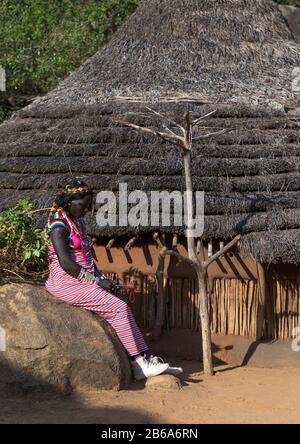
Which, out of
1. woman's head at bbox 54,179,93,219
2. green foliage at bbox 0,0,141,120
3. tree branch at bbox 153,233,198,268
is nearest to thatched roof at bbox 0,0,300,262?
tree branch at bbox 153,233,198,268

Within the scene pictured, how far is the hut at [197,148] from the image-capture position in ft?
29.0

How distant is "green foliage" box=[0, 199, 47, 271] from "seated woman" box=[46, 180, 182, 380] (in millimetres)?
301

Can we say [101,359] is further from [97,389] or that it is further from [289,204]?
[289,204]

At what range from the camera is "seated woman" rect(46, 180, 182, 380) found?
735 centimetres

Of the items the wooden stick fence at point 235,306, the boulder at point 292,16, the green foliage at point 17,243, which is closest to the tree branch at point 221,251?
the wooden stick fence at point 235,306

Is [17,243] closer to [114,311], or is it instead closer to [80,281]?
[80,281]

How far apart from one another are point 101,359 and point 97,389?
253mm

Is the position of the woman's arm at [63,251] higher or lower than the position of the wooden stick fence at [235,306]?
higher

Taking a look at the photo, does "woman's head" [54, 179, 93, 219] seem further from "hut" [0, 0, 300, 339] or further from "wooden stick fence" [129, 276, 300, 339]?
"wooden stick fence" [129, 276, 300, 339]

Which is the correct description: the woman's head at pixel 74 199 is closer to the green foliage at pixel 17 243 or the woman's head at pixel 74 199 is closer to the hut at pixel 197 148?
the green foliage at pixel 17 243

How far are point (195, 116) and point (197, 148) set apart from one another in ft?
2.38

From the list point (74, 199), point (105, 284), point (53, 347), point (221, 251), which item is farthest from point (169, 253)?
point (53, 347)
